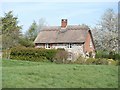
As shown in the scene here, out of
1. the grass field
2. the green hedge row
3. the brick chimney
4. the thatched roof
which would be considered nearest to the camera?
the grass field

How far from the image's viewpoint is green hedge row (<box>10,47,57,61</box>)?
39.1m

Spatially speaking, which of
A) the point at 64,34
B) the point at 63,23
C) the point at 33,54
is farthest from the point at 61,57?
the point at 63,23

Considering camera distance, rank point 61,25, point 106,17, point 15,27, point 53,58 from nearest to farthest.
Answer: point 53,58 → point 61,25 → point 106,17 → point 15,27

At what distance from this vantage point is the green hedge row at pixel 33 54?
128 ft

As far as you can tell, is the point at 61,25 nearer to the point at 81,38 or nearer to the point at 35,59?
the point at 81,38

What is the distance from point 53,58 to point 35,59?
4242mm

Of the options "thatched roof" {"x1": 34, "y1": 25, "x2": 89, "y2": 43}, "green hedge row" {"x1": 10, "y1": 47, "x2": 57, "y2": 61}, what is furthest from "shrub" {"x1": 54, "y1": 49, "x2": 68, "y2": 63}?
"thatched roof" {"x1": 34, "y1": 25, "x2": 89, "y2": 43}

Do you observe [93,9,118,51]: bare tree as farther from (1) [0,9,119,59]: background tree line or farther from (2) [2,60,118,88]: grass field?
(2) [2,60,118,88]: grass field

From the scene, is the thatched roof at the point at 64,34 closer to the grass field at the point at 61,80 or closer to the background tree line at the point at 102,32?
the background tree line at the point at 102,32

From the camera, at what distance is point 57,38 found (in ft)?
167

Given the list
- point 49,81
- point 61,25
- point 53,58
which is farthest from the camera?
point 61,25

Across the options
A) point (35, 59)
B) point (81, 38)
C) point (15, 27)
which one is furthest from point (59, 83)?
point (15, 27)

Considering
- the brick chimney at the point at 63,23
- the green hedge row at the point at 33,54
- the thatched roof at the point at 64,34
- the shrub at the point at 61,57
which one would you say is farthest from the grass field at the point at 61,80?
the brick chimney at the point at 63,23

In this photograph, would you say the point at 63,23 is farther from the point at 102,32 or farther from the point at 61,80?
the point at 61,80
